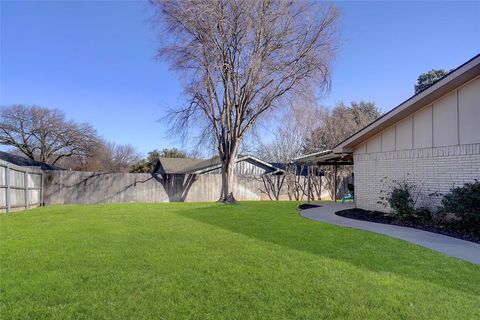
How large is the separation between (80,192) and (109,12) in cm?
1041

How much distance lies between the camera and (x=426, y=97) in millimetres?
9523

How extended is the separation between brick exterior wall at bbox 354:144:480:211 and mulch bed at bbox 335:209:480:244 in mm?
631

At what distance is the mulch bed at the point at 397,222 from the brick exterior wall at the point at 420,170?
0.63m

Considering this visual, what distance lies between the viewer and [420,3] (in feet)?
35.1

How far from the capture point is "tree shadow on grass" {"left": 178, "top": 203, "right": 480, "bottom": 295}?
14.4ft

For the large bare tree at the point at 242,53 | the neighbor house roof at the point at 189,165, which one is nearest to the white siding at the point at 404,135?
the large bare tree at the point at 242,53

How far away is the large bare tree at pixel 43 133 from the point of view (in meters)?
32.0

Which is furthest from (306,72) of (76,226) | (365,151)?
(76,226)

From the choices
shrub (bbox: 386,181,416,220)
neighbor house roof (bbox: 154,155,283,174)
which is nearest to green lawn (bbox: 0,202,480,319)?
shrub (bbox: 386,181,416,220)

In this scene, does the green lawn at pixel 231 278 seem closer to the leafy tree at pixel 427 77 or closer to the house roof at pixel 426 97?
the house roof at pixel 426 97

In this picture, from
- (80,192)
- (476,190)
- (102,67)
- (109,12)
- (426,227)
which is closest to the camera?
(476,190)

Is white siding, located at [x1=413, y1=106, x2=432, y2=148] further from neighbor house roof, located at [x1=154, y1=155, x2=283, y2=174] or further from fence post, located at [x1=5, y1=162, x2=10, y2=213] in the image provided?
neighbor house roof, located at [x1=154, y1=155, x2=283, y2=174]

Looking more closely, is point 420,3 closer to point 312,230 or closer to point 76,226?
point 312,230

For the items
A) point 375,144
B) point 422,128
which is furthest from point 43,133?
point 422,128
